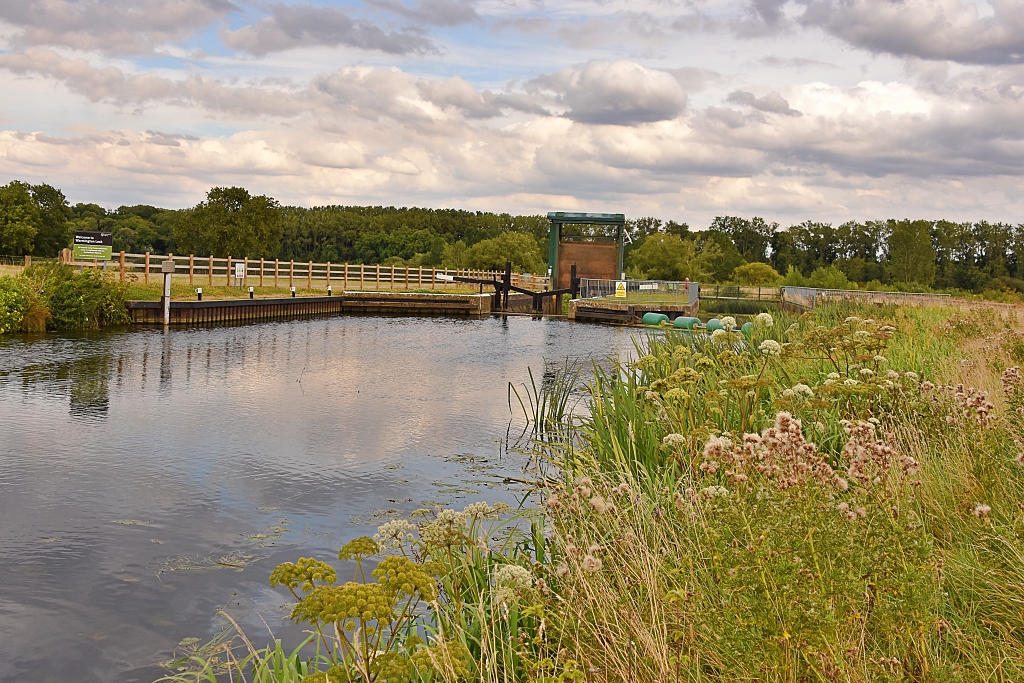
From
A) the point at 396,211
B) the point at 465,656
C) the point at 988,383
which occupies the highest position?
the point at 396,211

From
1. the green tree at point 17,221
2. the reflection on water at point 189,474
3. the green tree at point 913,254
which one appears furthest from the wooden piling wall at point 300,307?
the green tree at point 913,254

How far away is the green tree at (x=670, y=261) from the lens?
303ft

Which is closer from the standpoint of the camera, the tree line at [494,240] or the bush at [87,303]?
the bush at [87,303]

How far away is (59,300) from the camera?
24.0 m

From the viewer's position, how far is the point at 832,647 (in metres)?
3.05

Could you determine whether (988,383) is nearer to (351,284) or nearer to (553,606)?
(553,606)

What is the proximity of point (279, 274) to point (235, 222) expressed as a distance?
27.8 meters

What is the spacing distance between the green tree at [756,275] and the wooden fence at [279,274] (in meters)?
37.3

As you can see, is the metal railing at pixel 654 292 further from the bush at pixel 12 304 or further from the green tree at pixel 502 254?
the green tree at pixel 502 254

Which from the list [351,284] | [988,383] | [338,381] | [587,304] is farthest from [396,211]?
[988,383]

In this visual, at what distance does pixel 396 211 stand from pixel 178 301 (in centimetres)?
13183

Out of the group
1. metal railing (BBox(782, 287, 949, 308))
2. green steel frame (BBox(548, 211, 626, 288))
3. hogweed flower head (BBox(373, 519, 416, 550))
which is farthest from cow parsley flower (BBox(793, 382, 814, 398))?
green steel frame (BBox(548, 211, 626, 288))

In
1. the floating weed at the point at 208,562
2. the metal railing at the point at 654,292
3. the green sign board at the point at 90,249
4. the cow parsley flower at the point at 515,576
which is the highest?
the green sign board at the point at 90,249

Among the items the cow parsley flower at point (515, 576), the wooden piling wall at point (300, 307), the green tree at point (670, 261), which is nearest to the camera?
the cow parsley flower at point (515, 576)
